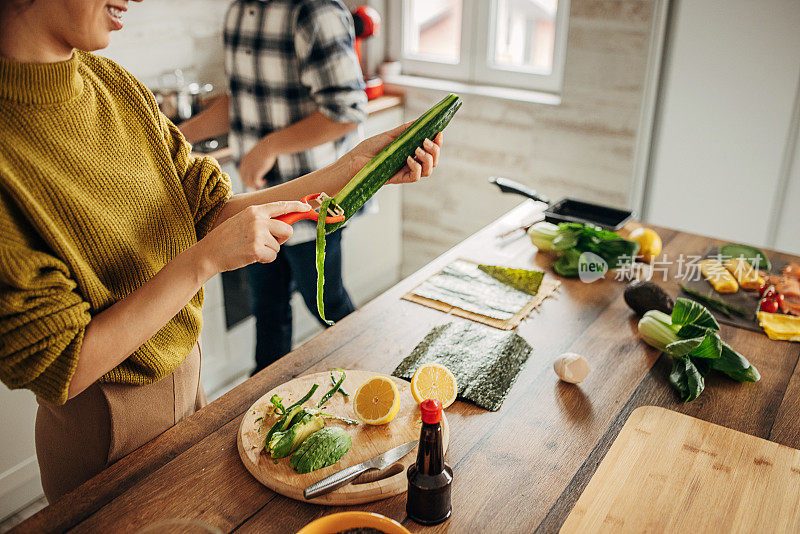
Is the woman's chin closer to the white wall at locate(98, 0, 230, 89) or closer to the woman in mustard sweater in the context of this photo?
the woman in mustard sweater

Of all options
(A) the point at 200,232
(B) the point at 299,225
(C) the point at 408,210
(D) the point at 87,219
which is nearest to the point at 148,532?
(D) the point at 87,219

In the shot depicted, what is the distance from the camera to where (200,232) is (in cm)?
138

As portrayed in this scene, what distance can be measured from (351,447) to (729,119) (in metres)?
2.07

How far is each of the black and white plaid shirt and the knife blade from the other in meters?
1.20

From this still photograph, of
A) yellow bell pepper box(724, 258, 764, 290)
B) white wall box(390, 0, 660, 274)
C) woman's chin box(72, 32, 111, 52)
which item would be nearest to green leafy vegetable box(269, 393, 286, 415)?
woman's chin box(72, 32, 111, 52)

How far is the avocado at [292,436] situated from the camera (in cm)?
110

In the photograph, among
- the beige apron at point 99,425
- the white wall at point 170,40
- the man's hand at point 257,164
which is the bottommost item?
the beige apron at point 99,425

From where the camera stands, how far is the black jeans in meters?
2.20

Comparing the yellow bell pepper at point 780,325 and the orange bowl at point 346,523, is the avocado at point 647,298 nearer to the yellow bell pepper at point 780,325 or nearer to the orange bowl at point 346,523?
the yellow bell pepper at point 780,325

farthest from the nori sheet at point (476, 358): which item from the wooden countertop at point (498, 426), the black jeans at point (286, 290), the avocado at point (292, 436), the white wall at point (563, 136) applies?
the white wall at point (563, 136)

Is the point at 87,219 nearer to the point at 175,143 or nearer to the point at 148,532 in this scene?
the point at 175,143

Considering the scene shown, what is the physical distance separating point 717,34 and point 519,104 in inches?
32.3

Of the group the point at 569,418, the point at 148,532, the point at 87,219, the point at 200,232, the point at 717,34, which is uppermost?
the point at 717,34

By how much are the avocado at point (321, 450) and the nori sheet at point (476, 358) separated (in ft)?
0.91
